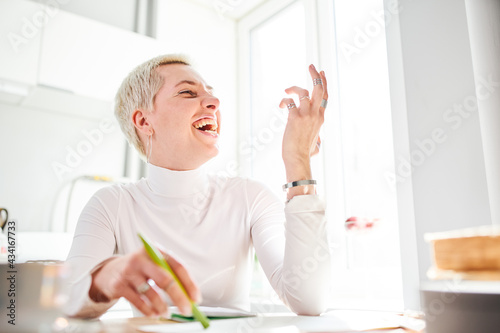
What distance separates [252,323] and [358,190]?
164 cm

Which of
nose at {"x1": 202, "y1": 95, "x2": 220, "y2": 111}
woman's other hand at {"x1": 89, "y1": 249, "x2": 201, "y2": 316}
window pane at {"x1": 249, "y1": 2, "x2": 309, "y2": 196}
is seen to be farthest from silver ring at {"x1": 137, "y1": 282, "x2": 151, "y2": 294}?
window pane at {"x1": 249, "y1": 2, "x2": 309, "y2": 196}

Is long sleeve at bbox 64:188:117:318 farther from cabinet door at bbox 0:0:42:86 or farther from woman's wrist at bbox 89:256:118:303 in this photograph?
Result: cabinet door at bbox 0:0:42:86

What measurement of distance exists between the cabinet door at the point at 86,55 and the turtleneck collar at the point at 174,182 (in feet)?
4.19

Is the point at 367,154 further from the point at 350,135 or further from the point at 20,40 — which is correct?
the point at 20,40

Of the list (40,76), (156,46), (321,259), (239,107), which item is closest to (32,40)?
(40,76)

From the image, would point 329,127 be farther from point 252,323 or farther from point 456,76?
point 252,323

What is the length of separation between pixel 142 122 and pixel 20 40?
1.18 m

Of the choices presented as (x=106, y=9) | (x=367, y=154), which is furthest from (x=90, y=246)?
(x=106, y=9)

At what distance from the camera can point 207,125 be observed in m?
1.23

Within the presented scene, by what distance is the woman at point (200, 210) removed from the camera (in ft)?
2.68

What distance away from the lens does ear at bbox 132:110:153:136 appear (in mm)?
1262

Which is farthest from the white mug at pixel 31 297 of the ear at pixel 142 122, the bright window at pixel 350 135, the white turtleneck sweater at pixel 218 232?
the bright window at pixel 350 135

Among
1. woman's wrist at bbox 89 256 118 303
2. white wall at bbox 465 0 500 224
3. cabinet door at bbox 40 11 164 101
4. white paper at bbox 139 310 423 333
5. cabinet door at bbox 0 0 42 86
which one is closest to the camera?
white paper at bbox 139 310 423 333

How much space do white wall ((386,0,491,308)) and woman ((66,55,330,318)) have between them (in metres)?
0.30
